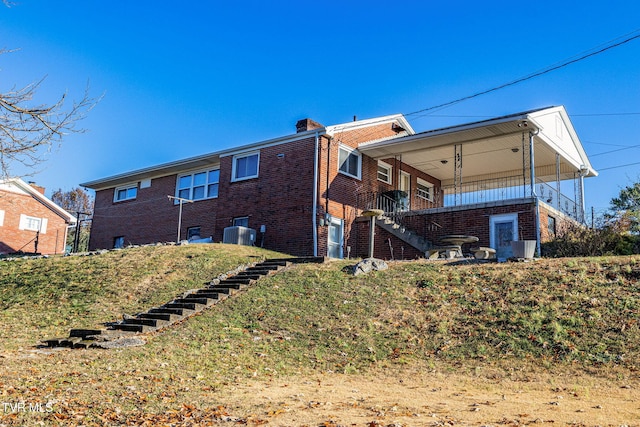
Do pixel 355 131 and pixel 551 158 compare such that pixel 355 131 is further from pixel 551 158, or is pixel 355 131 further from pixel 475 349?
pixel 475 349

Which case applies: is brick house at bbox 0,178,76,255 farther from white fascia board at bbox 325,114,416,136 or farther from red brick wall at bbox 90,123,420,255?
white fascia board at bbox 325,114,416,136

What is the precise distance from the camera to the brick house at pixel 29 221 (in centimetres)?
3275

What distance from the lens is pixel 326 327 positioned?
1124cm

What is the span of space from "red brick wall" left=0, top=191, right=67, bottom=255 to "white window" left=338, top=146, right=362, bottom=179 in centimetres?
2048

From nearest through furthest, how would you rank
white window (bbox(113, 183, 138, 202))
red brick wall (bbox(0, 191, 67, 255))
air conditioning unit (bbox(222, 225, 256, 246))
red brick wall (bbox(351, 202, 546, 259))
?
red brick wall (bbox(351, 202, 546, 259)), air conditioning unit (bbox(222, 225, 256, 246)), white window (bbox(113, 183, 138, 202)), red brick wall (bbox(0, 191, 67, 255))

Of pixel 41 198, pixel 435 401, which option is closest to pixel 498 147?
pixel 435 401

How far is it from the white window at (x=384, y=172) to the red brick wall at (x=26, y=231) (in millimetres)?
21066

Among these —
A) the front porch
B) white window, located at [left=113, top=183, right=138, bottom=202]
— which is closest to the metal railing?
the front porch

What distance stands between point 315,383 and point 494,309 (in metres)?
4.45

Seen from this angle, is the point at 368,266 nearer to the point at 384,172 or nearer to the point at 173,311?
the point at 173,311

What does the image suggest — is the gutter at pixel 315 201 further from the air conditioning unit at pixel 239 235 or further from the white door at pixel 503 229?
the white door at pixel 503 229

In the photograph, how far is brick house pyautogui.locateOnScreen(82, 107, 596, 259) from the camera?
738 inches

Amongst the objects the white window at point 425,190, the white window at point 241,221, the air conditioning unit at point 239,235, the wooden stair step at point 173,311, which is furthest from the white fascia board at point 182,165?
the wooden stair step at point 173,311

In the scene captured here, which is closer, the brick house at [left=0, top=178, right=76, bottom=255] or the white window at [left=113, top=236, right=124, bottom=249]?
the white window at [left=113, top=236, right=124, bottom=249]
